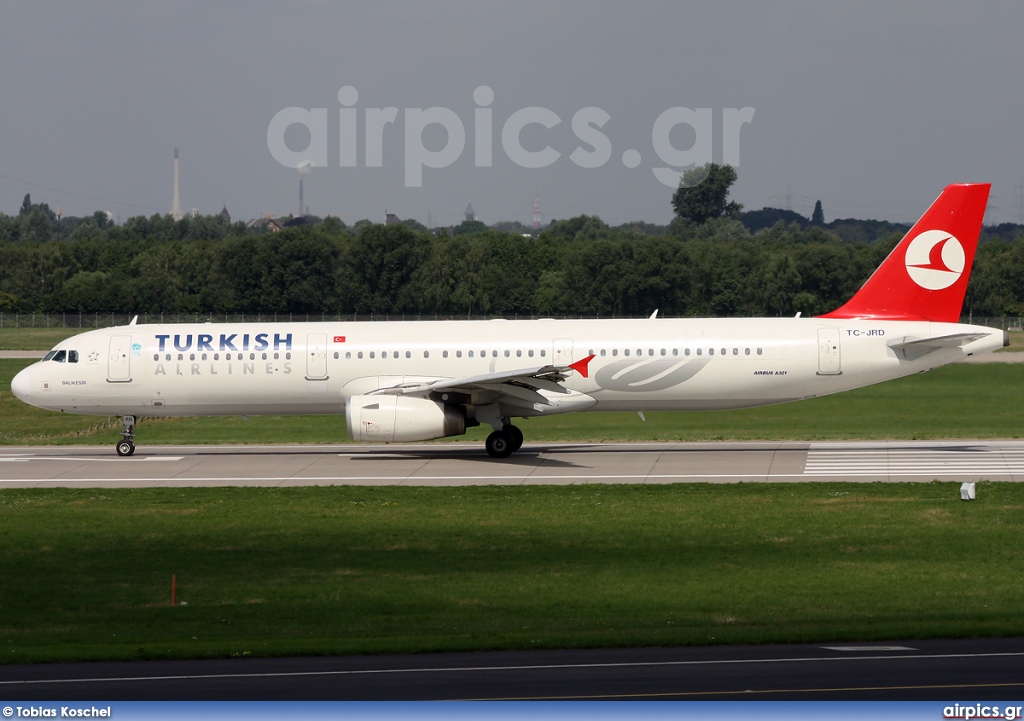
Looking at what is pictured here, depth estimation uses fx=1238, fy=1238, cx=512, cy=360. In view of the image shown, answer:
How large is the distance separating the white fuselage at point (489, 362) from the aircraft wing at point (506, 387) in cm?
43

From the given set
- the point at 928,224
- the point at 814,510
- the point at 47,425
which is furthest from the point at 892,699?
the point at 47,425

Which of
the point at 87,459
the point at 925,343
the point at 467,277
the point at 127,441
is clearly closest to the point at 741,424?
the point at 925,343

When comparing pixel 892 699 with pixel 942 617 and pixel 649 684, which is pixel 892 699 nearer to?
pixel 649 684

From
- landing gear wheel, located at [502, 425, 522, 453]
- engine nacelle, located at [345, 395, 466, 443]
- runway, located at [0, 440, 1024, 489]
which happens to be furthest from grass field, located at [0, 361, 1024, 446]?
engine nacelle, located at [345, 395, 466, 443]

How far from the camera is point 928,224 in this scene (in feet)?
114

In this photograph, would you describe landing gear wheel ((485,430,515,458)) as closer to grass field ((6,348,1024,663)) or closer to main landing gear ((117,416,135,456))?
grass field ((6,348,1024,663))

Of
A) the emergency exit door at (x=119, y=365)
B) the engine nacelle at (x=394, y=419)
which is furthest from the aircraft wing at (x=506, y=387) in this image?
the emergency exit door at (x=119, y=365)

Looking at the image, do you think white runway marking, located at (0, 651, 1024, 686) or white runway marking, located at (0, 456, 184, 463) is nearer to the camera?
white runway marking, located at (0, 651, 1024, 686)

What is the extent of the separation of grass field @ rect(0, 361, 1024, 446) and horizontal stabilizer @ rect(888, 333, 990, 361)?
5.54m

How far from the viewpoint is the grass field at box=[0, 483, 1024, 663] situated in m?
16.7

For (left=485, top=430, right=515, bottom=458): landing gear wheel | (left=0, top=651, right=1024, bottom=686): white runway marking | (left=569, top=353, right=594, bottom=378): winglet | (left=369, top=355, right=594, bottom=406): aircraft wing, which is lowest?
(left=0, top=651, right=1024, bottom=686): white runway marking

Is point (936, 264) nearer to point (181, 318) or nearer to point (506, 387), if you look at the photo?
point (506, 387)

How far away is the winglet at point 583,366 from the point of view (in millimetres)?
32213

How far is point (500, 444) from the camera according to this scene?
3425 cm
